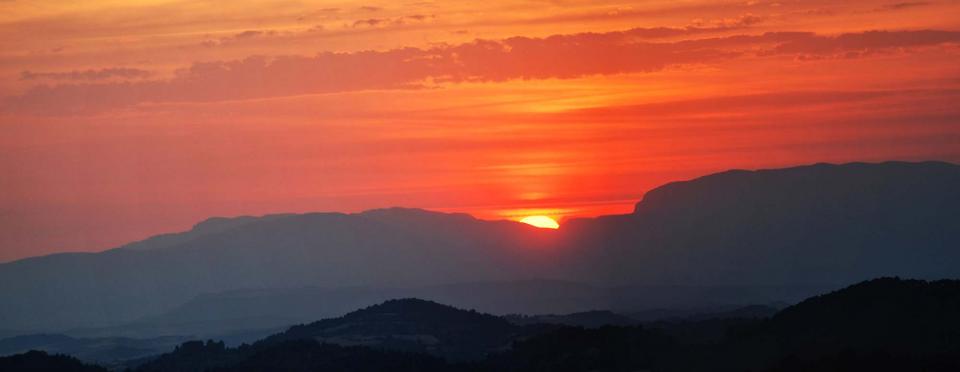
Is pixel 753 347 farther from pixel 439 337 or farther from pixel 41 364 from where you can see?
pixel 41 364

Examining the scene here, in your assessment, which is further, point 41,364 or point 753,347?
point 41,364

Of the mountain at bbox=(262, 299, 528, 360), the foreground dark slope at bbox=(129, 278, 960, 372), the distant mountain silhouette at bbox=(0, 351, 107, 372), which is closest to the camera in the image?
the foreground dark slope at bbox=(129, 278, 960, 372)

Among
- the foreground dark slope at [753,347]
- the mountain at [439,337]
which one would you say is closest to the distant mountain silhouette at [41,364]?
the foreground dark slope at [753,347]

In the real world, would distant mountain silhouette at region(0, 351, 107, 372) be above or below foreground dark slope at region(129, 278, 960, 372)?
above

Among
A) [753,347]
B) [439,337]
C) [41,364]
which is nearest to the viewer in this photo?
[753,347]

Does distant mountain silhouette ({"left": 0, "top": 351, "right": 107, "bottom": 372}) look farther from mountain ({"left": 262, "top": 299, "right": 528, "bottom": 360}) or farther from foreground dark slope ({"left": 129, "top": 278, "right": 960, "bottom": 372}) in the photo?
mountain ({"left": 262, "top": 299, "right": 528, "bottom": 360})

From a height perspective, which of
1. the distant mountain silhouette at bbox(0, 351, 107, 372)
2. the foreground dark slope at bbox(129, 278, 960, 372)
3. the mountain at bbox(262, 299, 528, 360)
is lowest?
the foreground dark slope at bbox(129, 278, 960, 372)

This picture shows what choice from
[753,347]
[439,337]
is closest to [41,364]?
[439,337]

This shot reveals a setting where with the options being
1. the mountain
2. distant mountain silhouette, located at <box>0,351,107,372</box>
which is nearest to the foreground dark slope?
the mountain

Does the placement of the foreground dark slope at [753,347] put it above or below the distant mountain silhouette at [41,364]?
below

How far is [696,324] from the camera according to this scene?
181 metres

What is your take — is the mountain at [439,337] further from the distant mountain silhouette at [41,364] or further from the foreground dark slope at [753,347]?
the distant mountain silhouette at [41,364]

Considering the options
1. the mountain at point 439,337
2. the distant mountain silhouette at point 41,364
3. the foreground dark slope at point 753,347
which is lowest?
the foreground dark slope at point 753,347

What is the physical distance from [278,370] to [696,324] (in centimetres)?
5109
